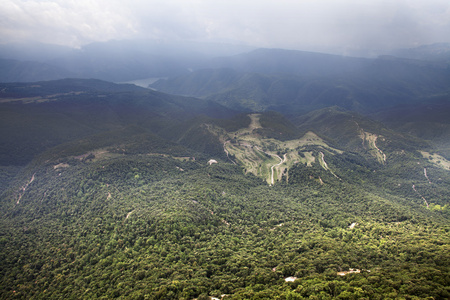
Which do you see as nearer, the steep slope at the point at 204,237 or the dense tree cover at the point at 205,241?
the dense tree cover at the point at 205,241

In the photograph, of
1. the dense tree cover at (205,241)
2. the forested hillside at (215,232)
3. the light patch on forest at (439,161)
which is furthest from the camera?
the light patch on forest at (439,161)

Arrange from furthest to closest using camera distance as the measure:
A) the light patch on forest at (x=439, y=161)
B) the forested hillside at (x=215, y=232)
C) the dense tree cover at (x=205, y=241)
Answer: the light patch on forest at (x=439, y=161)
the forested hillside at (x=215, y=232)
the dense tree cover at (x=205, y=241)

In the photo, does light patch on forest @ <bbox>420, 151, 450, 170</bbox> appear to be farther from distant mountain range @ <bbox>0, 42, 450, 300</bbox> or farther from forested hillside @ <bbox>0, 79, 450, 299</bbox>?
forested hillside @ <bbox>0, 79, 450, 299</bbox>

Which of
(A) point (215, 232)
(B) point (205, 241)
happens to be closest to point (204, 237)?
(B) point (205, 241)

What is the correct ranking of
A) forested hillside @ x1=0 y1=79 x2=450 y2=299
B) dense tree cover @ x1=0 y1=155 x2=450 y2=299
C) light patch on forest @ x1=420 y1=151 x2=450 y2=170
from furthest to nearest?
1. light patch on forest @ x1=420 y1=151 x2=450 y2=170
2. forested hillside @ x1=0 y1=79 x2=450 y2=299
3. dense tree cover @ x1=0 y1=155 x2=450 y2=299

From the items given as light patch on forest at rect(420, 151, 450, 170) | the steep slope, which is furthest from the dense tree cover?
light patch on forest at rect(420, 151, 450, 170)

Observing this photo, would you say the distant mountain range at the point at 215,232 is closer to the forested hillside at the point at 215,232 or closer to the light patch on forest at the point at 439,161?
the forested hillside at the point at 215,232

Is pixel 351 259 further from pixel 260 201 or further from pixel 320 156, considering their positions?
pixel 320 156

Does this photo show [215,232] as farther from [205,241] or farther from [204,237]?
[205,241]

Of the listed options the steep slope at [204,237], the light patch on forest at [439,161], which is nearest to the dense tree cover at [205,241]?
the steep slope at [204,237]

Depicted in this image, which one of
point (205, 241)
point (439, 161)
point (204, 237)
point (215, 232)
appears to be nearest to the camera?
point (205, 241)

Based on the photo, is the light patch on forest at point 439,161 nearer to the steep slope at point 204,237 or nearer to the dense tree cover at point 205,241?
the steep slope at point 204,237

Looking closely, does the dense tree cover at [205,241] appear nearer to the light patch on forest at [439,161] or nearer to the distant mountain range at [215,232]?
the distant mountain range at [215,232]
